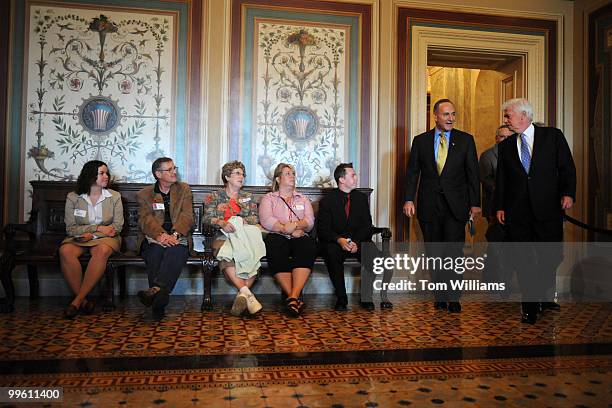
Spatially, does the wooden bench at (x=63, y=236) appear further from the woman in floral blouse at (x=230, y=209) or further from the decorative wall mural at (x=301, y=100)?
the decorative wall mural at (x=301, y=100)

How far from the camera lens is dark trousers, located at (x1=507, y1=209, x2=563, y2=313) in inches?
140

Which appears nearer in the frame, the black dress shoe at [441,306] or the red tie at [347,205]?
the black dress shoe at [441,306]

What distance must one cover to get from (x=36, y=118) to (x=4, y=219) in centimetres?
92

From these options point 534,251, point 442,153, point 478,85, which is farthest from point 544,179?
point 478,85

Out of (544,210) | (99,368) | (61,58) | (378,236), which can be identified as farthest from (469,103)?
(99,368)

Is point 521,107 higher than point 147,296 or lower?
higher

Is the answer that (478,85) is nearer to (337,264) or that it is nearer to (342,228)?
(342,228)

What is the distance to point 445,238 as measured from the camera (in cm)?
407

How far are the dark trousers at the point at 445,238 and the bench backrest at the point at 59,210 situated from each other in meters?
1.66

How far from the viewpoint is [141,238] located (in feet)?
13.3

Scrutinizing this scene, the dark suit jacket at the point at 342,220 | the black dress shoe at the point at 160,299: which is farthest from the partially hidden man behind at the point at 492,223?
the black dress shoe at the point at 160,299

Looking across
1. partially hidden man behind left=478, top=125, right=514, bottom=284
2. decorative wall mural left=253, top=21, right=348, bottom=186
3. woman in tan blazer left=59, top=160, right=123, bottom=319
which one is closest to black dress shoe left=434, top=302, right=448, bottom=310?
partially hidden man behind left=478, top=125, right=514, bottom=284

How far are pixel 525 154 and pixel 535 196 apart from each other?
303mm

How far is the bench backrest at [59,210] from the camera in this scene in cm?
438
